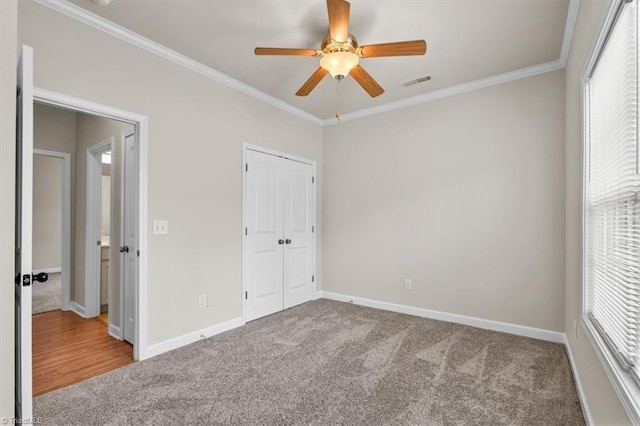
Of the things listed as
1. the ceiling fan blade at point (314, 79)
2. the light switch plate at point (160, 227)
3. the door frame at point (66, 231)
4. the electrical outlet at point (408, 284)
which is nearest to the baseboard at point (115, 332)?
the light switch plate at point (160, 227)

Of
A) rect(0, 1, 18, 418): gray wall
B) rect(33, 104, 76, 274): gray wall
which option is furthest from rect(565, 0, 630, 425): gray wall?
rect(33, 104, 76, 274): gray wall

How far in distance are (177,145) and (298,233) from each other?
2020 mm

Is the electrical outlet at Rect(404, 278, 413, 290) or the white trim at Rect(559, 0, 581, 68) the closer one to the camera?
the white trim at Rect(559, 0, 581, 68)

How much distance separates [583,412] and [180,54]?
4114mm

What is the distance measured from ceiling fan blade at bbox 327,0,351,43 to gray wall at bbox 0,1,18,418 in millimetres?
1527

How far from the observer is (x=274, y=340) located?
3113 mm

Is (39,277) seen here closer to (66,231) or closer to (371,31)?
(371,31)

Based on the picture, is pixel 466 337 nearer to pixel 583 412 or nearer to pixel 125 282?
pixel 583 412

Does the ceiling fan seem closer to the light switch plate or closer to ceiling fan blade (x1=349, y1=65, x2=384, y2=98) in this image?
ceiling fan blade (x1=349, y1=65, x2=384, y2=98)

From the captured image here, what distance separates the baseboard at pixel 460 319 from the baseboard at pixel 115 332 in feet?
8.24

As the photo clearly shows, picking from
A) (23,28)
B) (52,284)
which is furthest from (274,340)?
(52,284)

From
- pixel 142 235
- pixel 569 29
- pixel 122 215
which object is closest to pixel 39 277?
pixel 142 235

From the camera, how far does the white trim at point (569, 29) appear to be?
7.22 feet

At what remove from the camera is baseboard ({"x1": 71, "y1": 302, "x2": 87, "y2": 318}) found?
397 cm
